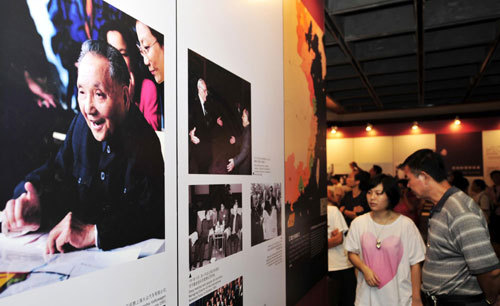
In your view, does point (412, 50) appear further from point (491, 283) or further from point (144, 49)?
point (144, 49)

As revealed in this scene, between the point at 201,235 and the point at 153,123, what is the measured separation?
454mm

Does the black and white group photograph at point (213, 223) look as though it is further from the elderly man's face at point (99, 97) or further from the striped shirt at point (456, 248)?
the striped shirt at point (456, 248)

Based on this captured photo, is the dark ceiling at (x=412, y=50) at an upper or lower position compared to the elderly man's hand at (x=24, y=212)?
upper

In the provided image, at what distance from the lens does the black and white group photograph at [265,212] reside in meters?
1.74

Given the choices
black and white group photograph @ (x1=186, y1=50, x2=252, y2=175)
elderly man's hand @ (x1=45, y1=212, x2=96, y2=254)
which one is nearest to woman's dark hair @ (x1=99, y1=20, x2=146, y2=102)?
black and white group photograph @ (x1=186, y1=50, x2=252, y2=175)

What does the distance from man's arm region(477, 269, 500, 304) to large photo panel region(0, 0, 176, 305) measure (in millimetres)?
1780

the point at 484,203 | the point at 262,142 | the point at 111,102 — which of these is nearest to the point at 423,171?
the point at 262,142

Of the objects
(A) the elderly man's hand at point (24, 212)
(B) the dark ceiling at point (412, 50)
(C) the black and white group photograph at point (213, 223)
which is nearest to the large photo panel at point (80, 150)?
(A) the elderly man's hand at point (24, 212)

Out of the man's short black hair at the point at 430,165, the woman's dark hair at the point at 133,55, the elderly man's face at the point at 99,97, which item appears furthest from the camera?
the man's short black hair at the point at 430,165

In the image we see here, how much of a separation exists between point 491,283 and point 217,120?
1728 millimetres

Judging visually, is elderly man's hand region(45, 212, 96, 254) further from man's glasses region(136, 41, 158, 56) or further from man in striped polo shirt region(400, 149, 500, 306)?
man in striped polo shirt region(400, 149, 500, 306)

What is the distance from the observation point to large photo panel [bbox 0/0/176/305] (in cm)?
75

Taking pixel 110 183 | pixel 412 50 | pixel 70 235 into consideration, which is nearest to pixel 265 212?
pixel 110 183

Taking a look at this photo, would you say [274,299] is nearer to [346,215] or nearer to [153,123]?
[153,123]
